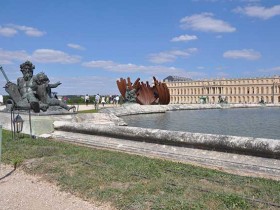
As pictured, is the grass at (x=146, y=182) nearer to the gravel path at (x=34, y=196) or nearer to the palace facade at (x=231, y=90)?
the gravel path at (x=34, y=196)

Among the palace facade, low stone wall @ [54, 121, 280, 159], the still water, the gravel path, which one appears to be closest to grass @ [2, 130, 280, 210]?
the gravel path

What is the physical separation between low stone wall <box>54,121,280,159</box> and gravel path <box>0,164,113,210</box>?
2.40 m

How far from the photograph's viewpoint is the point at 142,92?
31.8m

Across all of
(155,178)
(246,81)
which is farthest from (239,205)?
(246,81)

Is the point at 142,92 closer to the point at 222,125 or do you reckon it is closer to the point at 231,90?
the point at 222,125

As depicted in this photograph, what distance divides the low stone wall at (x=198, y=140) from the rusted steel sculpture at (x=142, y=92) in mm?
22004

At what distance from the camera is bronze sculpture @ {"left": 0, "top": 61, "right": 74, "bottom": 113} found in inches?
410

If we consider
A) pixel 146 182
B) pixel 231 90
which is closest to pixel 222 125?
pixel 146 182

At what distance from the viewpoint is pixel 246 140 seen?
552cm

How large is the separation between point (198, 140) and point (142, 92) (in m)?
25.7

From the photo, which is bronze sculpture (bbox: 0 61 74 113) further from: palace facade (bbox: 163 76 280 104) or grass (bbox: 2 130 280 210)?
palace facade (bbox: 163 76 280 104)

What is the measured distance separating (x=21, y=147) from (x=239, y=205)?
545cm

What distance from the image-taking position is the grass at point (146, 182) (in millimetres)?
3924

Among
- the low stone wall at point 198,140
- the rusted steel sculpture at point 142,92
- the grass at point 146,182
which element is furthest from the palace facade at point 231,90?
the grass at point 146,182
